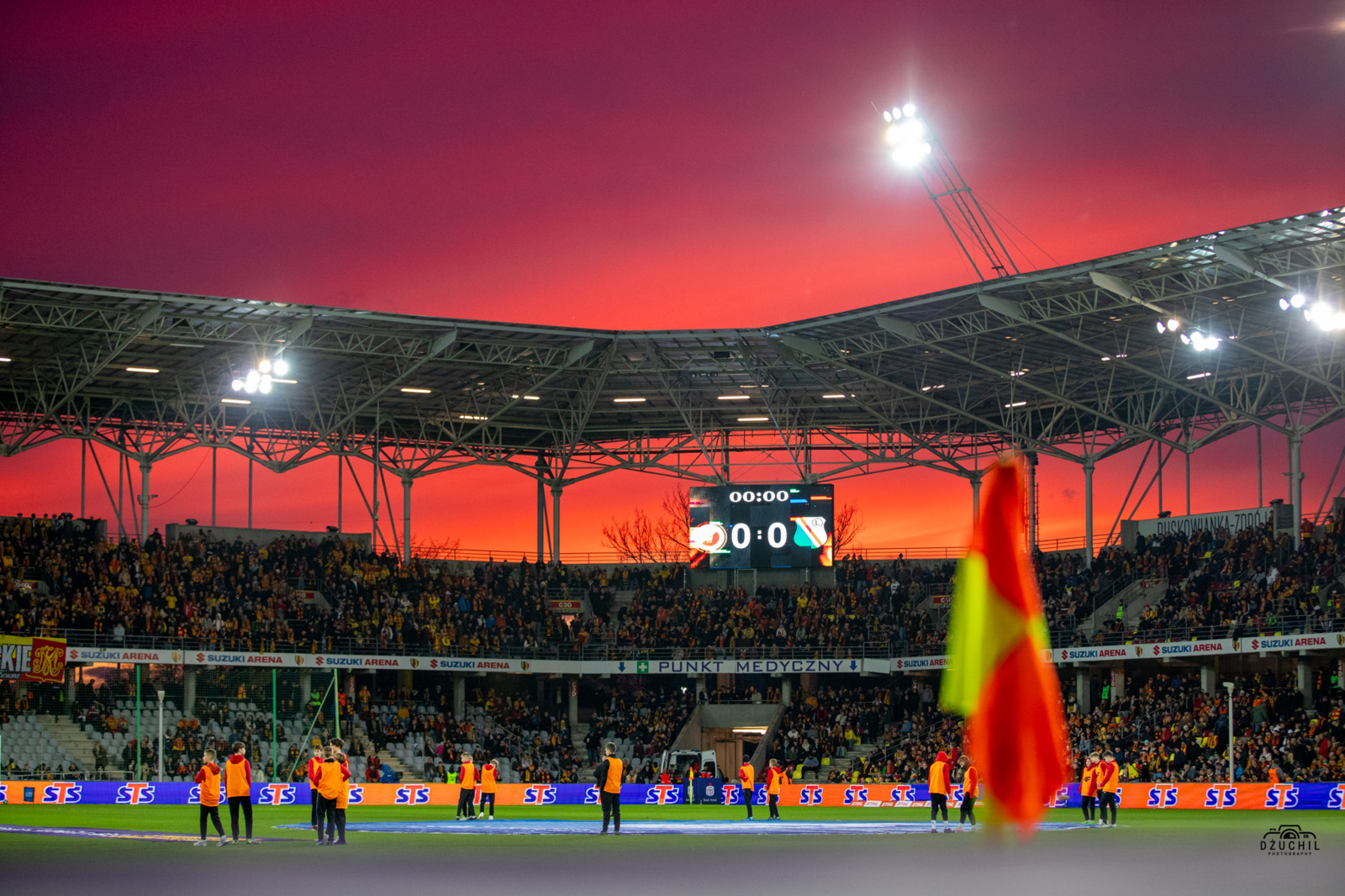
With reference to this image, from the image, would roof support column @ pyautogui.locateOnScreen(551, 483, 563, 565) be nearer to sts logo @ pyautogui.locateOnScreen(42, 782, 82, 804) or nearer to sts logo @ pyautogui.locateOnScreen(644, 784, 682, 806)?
sts logo @ pyautogui.locateOnScreen(644, 784, 682, 806)

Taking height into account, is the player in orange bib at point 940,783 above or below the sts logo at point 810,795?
above

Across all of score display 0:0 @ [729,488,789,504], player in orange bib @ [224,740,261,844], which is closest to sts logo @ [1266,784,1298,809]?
player in orange bib @ [224,740,261,844]

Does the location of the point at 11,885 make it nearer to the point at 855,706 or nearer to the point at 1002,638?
the point at 1002,638

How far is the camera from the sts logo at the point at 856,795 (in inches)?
1720

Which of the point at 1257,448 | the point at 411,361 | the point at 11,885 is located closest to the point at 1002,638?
the point at 11,885

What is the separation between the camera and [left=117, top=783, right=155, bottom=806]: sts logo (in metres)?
39.9

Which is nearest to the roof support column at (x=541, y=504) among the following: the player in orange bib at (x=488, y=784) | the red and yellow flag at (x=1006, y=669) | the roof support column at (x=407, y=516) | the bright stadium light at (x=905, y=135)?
the roof support column at (x=407, y=516)

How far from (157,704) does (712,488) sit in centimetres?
2363

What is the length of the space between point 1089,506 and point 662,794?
23812mm

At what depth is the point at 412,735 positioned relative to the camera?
5394 centimetres

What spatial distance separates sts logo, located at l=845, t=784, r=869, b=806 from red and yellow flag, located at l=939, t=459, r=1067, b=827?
134ft

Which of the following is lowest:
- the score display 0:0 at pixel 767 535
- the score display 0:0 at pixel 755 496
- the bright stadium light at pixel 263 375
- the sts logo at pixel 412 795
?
the sts logo at pixel 412 795

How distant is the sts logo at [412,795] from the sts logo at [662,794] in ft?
20.7

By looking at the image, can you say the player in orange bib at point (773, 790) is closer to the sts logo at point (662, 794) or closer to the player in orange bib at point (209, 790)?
the sts logo at point (662, 794)
